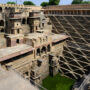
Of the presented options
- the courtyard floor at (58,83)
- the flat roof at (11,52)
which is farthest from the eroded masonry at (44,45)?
the courtyard floor at (58,83)

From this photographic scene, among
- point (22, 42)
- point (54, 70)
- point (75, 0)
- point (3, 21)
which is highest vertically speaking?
point (75, 0)

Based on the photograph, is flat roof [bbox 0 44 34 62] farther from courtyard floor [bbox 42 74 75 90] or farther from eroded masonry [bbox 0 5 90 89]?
courtyard floor [bbox 42 74 75 90]

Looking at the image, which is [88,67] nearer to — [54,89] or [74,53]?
[74,53]

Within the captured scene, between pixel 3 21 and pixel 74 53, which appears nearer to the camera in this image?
pixel 74 53

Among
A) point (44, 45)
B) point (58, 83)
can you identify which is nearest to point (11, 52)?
point (44, 45)

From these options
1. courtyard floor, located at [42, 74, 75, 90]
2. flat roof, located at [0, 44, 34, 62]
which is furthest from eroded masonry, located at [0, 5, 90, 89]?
courtyard floor, located at [42, 74, 75, 90]

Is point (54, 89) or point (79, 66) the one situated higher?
point (79, 66)

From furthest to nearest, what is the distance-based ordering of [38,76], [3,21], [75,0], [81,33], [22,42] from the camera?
1. [75,0]
2. [3,21]
3. [81,33]
4. [22,42]
5. [38,76]

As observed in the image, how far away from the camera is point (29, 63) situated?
18.2 m

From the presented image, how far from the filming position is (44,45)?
20578mm

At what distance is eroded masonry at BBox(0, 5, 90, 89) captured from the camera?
687 inches

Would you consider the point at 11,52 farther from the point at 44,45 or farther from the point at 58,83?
the point at 58,83

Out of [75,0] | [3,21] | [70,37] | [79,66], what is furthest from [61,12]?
[75,0]

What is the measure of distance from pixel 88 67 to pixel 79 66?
150 centimetres
